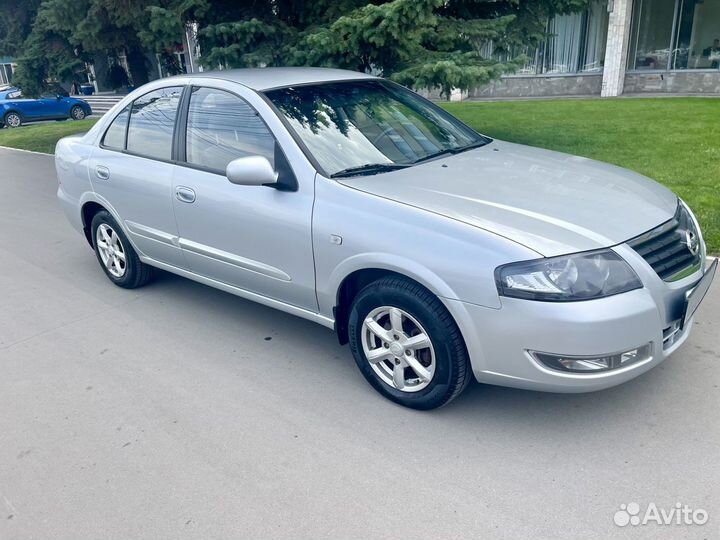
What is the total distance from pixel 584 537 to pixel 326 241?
1911 mm

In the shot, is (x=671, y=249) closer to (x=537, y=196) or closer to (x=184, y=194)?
(x=537, y=196)

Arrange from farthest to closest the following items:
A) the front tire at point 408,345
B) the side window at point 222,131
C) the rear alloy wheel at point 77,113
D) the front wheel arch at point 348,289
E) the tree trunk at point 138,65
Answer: the rear alloy wheel at point 77,113, the tree trunk at point 138,65, the side window at point 222,131, the front wheel arch at point 348,289, the front tire at point 408,345

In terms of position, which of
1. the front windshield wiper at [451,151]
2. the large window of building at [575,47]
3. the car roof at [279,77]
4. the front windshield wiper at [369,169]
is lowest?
the front windshield wiper at [369,169]

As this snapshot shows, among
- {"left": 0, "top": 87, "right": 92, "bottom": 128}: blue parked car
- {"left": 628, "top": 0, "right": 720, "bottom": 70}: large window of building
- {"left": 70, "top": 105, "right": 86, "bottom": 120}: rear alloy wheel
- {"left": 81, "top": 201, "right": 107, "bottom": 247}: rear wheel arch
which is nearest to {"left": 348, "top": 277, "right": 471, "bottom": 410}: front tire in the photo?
{"left": 81, "top": 201, "right": 107, "bottom": 247}: rear wheel arch

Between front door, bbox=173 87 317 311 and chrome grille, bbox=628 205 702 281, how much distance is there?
1763mm

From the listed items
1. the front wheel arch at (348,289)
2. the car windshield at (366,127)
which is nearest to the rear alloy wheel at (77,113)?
the car windshield at (366,127)

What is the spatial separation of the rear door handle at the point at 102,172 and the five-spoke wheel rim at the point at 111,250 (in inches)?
17.4

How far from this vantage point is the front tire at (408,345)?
3.10m

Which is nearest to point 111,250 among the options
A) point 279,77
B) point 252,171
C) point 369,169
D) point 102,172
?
point 102,172

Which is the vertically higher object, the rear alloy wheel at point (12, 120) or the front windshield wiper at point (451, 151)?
Result: the front windshield wiper at point (451, 151)

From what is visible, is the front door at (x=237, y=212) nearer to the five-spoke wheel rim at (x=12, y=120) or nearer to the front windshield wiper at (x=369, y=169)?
the front windshield wiper at (x=369, y=169)

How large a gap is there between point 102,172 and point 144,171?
66cm

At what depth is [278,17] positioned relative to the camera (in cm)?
884

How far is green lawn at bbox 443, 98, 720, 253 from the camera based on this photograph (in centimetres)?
718
